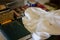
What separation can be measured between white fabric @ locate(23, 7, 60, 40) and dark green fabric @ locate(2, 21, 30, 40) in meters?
0.05

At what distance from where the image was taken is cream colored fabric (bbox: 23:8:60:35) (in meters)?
0.90

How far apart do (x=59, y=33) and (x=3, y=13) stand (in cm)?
52

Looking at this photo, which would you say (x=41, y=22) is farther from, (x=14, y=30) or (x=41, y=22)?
(x=14, y=30)

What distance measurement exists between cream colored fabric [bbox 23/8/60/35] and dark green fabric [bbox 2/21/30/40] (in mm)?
52

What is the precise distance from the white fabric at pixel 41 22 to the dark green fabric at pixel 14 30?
5cm

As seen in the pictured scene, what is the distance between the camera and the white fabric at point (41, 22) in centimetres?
89

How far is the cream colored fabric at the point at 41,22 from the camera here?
901 millimetres

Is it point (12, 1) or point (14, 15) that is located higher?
point (12, 1)

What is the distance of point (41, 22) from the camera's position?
943 millimetres

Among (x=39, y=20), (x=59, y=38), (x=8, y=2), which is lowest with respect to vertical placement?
(x=59, y=38)

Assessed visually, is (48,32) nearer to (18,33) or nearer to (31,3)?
(18,33)

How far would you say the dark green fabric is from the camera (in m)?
0.85

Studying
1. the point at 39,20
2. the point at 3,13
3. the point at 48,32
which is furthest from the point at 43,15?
the point at 3,13

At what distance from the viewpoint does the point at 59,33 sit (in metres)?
0.89
